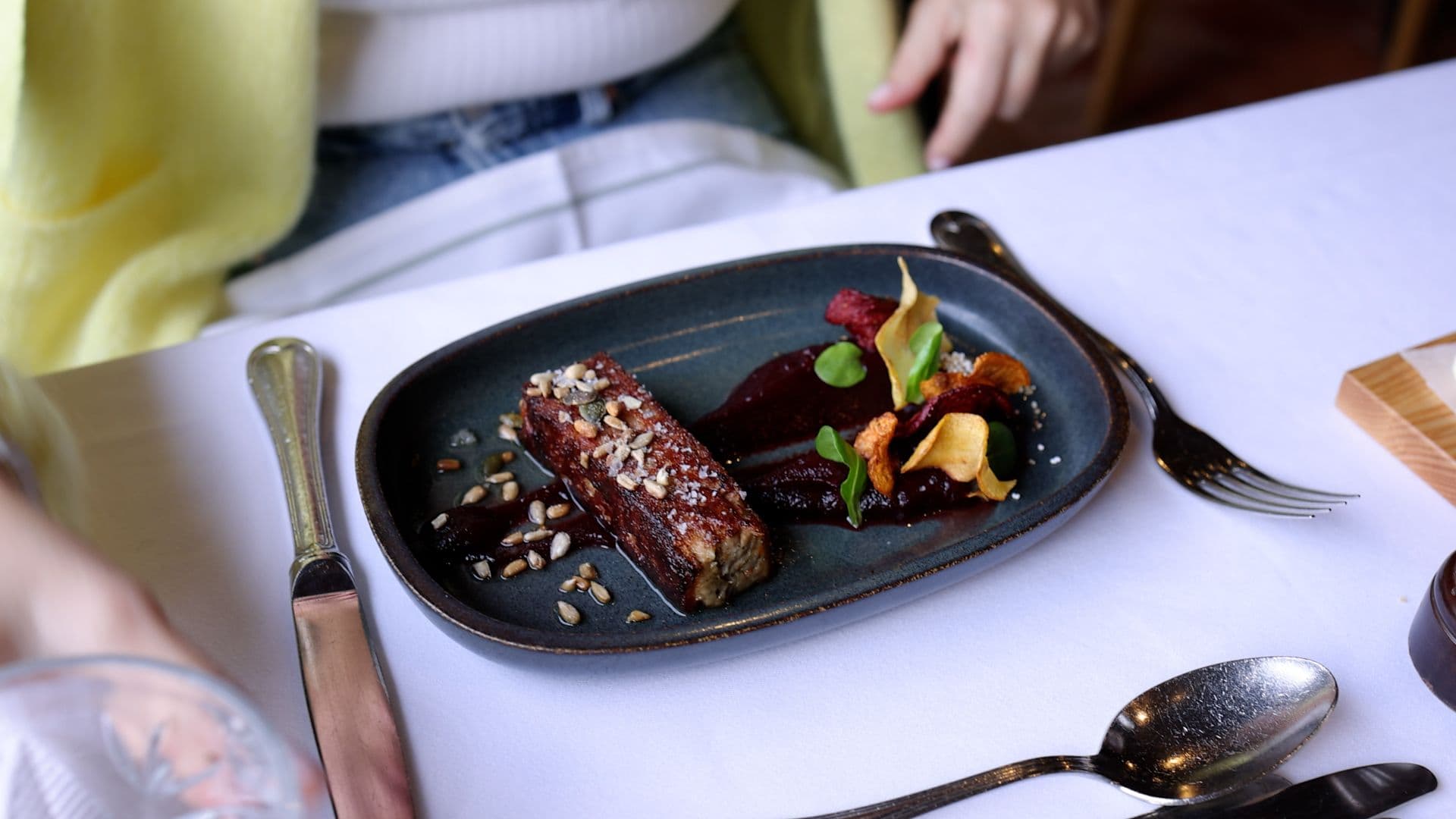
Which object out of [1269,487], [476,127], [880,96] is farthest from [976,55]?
[1269,487]

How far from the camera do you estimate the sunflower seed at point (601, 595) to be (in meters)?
0.64

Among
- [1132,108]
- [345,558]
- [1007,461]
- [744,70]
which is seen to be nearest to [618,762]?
[345,558]

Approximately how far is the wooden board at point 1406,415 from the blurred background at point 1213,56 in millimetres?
1672

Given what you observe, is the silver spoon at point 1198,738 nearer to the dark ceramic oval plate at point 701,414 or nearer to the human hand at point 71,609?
the dark ceramic oval plate at point 701,414

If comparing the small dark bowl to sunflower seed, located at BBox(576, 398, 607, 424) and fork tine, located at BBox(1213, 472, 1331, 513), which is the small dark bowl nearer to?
fork tine, located at BBox(1213, 472, 1331, 513)

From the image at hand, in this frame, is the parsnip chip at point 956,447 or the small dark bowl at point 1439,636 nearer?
the small dark bowl at point 1439,636

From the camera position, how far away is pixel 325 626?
1.96 feet

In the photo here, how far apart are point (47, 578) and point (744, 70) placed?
994 millimetres

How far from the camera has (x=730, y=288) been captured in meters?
0.84

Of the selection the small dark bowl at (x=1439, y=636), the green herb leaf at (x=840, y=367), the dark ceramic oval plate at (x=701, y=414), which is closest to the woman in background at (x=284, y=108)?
the dark ceramic oval plate at (x=701, y=414)

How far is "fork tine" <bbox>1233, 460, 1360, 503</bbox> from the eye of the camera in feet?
2.28

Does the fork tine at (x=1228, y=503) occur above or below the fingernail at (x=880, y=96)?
below

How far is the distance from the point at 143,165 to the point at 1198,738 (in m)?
0.96

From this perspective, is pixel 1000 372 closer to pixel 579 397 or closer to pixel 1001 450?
pixel 1001 450
